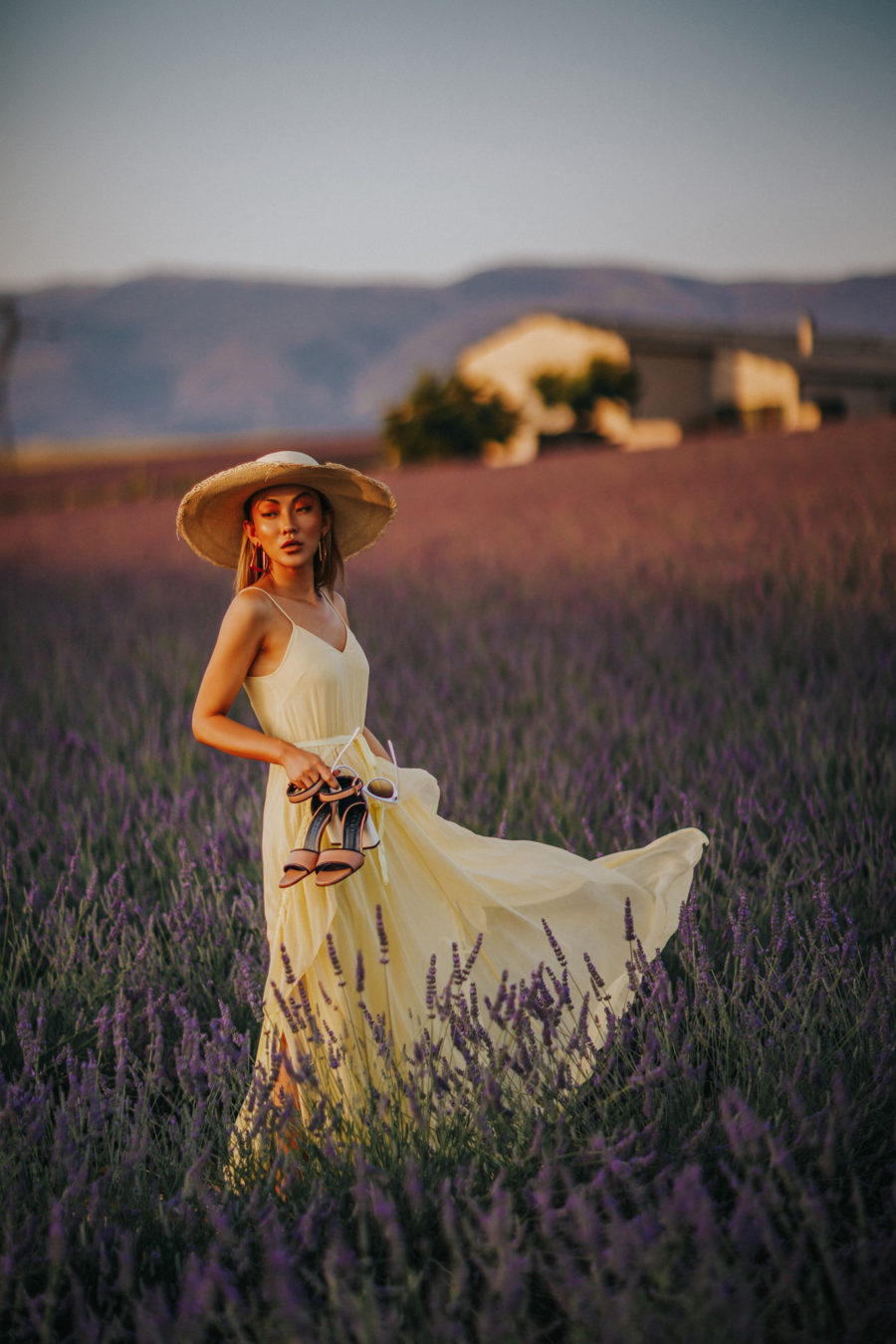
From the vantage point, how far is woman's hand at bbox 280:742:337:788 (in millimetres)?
1536

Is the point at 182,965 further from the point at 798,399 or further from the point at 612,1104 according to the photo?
the point at 798,399

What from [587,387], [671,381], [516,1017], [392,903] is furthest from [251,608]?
[671,381]

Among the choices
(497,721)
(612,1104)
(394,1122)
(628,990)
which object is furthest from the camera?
(497,721)

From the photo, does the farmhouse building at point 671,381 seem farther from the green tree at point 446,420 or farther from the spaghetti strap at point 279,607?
the spaghetti strap at point 279,607

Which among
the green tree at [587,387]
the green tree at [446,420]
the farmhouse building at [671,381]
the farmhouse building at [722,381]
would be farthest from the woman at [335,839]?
the green tree at [446,420]

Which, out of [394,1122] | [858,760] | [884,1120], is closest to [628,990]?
[884,1120]

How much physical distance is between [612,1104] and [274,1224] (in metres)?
0.68

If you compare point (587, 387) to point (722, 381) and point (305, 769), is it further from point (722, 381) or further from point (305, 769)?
point (305, 769)

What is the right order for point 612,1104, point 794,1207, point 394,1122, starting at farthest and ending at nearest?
point 612,1104 → point 394,1122 → point 794,1207

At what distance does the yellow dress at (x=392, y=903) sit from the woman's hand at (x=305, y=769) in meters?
0.12

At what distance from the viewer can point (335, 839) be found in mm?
1575

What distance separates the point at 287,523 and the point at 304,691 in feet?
1.07

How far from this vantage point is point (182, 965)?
2160mm

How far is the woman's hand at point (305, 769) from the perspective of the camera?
1.54 metres
